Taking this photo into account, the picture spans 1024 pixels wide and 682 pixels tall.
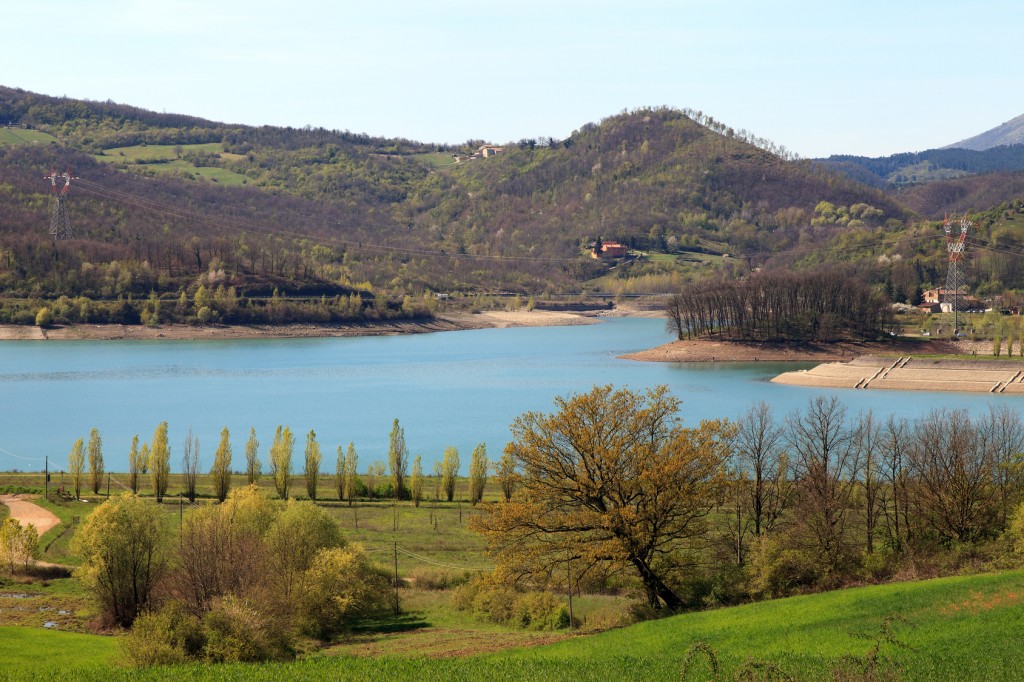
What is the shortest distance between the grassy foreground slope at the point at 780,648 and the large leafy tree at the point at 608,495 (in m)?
2.37

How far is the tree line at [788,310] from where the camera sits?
98750mm

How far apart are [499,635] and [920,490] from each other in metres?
12.9

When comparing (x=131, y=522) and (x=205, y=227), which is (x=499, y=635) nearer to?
(x=131, y=522)

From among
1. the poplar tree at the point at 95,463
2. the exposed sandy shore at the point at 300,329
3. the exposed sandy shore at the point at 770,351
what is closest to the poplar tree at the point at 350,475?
the poplar tree at the point at 95,463

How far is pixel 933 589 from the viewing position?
68.9ft

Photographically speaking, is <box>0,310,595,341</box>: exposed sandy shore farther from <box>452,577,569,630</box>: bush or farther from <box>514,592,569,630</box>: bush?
<box>514,592,569,630</box>: bush

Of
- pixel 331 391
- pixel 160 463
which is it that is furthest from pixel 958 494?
pixel 331 391

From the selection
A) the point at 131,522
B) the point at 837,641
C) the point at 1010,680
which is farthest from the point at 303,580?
the point at 1010,680

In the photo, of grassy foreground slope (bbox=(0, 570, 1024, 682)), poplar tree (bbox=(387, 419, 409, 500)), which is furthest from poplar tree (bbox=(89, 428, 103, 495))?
grassy foreground slope (bbox=(0, 570, 1024, 682))

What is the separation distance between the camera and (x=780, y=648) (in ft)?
59.3

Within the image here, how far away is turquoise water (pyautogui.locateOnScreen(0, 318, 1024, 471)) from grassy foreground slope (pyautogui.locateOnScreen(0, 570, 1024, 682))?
30.6m

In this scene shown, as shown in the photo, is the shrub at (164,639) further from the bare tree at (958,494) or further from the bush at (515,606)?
the bare tree at (958,494)

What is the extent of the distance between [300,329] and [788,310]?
57339mm

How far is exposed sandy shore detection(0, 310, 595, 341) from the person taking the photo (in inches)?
4589
